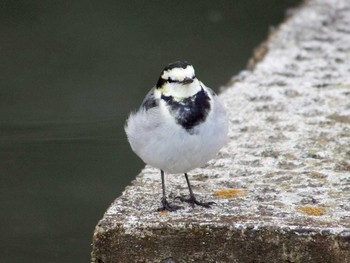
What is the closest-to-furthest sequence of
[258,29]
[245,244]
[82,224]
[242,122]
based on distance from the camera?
[245,244]
[242,122]
[82,224]
[258,29]

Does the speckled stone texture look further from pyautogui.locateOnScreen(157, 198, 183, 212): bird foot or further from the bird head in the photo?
the bird head

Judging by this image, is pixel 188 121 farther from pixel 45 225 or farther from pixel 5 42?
pixel 5 42

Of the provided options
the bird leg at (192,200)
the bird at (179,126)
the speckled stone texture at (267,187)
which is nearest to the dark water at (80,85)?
the speckled stone texture at (267,187)

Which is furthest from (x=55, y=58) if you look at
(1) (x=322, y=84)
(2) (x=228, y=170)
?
(2) (x=228, y=170)

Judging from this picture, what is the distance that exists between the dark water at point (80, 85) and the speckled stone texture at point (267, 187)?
62.4 inches

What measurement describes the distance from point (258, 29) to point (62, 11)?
2.25 metres

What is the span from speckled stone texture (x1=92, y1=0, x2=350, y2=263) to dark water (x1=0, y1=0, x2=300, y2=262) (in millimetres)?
1585

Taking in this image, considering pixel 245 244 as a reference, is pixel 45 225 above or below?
above

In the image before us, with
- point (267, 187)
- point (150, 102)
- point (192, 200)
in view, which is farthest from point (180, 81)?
point (267, 187)

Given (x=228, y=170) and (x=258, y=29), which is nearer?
(x=228, y=170)

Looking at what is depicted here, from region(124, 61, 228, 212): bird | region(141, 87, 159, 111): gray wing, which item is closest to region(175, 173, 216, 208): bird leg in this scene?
region(124, 61, 228, 212): bird

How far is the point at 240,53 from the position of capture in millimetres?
9320

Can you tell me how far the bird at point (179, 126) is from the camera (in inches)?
148

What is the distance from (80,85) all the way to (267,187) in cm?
478
